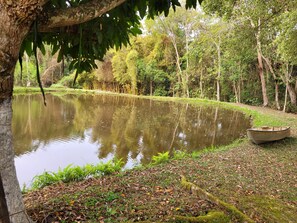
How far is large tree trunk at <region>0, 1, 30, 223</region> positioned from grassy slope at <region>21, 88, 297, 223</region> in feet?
2.65

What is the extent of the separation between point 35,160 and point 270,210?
7.32m

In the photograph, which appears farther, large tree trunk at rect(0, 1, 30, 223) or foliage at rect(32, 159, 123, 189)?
foliage at rect(32, 159, 123, 189)

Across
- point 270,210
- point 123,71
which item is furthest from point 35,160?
point 123,71

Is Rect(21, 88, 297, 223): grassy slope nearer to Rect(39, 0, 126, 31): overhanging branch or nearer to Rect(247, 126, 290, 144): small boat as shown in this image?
Rect(247, 126, 290, 144): small boat

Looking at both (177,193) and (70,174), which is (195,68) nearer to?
(70,174)

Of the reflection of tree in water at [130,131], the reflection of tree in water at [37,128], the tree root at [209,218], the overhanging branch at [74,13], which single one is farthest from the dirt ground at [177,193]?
the reflection of tree in water at [37,128]

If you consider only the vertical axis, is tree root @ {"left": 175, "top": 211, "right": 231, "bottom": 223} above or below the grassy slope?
above

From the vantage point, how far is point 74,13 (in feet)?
6.60

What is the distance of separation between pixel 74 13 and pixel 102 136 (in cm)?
1062

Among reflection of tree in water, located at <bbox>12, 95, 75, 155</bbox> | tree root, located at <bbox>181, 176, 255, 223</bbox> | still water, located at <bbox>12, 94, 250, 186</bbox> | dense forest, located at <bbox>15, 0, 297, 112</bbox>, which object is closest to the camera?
tree root, located at <bbox>181, 176, 255, 223</bbox>

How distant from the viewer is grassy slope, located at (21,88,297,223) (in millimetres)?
3524

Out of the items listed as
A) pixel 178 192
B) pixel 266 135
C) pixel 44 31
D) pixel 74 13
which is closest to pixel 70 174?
pixel 178 192

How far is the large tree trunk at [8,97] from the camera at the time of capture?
1651mm

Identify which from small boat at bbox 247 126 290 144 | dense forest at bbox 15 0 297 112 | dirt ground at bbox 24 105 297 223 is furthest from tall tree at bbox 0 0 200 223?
dense forest at bbox 15 0 297 112
